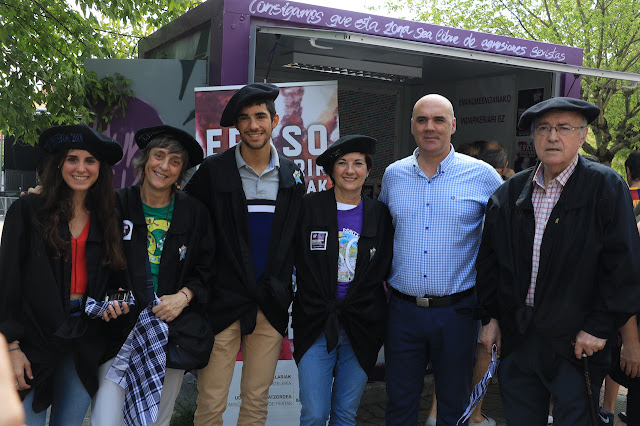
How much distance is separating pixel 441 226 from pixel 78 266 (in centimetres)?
179

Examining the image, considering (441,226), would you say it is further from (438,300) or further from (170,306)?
(170,306)

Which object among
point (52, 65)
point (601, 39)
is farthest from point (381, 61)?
point (601, 39)

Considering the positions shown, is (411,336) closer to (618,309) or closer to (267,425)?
(618,309)

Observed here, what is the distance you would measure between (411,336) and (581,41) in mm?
14806

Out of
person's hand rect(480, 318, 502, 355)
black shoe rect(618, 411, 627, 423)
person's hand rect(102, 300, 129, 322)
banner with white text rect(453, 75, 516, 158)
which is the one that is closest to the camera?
person's hand rect(102, 300, 129, 322)

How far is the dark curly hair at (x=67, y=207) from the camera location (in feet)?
8.62

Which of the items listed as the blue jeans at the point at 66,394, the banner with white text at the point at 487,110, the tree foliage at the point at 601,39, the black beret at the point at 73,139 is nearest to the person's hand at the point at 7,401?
the blue jeans at the point at 66,394

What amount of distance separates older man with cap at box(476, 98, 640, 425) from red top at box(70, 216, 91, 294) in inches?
74.4

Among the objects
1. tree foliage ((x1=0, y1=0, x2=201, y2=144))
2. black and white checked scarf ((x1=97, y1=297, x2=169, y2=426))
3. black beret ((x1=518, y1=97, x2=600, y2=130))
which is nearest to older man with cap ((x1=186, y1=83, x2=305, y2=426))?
black and white checked scarf ((x1=97, y1=297, x2=169, y2=426))

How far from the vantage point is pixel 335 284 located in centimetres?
311

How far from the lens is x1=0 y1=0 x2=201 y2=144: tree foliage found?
4926 millimetres

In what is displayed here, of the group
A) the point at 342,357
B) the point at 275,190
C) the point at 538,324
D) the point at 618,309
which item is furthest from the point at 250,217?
the point at 618,309

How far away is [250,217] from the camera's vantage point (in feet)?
10.4

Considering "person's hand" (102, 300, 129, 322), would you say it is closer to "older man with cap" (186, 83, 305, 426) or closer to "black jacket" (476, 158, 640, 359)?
"older man with cap" (186, 83, 305, 426)
